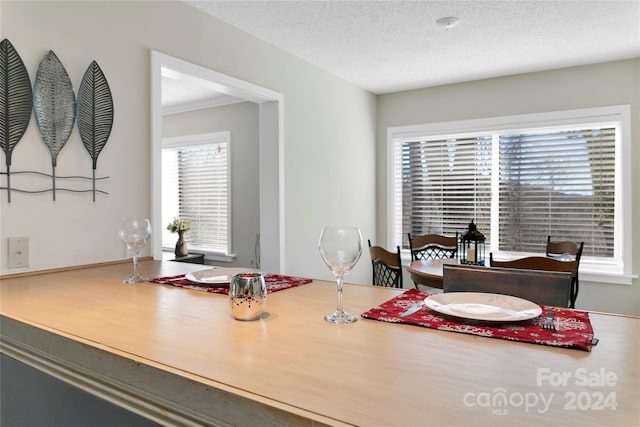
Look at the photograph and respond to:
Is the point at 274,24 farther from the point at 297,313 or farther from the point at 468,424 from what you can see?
the point at 468,424

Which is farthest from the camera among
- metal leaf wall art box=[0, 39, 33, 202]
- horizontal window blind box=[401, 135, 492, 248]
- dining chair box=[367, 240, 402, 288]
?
horizontal window blind box=[401, 135, 492, 248]

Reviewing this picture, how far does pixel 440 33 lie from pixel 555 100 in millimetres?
1595

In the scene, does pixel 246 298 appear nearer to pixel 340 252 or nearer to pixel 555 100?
pixel 340 252

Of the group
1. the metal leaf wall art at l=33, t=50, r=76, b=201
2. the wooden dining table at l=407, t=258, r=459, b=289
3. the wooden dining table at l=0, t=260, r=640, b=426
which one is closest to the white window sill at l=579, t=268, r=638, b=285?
the wooden dining table at l=407, t=258, r=459, b=289

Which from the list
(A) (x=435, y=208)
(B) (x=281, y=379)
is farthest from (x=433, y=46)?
(B) (x=281, y=379)

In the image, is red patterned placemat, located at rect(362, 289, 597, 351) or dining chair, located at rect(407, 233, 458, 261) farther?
dining chair, located at rect(407, 233, 458, 261)

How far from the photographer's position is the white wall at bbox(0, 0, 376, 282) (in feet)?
5.93

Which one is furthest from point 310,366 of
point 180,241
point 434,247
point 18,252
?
point 180,241

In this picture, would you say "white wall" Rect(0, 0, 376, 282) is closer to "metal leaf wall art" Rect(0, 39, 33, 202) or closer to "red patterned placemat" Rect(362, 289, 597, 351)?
"metal leaf wall art" Rect(0, 39, 33, 202)

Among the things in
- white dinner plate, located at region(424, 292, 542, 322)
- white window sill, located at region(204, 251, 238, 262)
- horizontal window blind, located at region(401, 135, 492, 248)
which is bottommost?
white window sill, located at region(204, 251, 238, 262)

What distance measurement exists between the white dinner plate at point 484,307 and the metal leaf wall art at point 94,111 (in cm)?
173

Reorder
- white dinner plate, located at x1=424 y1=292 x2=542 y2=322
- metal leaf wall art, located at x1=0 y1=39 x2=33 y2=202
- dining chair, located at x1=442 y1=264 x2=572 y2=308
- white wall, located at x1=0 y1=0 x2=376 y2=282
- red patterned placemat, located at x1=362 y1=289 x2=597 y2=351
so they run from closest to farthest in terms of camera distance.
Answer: red patterned placemat, located at x1=362 y1=289 x2=597 y2=351 < white dinner plate, located at x1=424 y1=292 x2=542 y2=322 < dining chair, located at x1=442 y1=264 x2=572 y2=308 < metal leaf wall art, located at x1=0 y1=39 x2=33 y2=202 < white wall, located at x1=0 y1=0 x2=376 y2=282

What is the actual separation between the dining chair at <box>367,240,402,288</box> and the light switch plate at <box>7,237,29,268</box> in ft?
6.41

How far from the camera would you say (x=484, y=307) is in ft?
3.50
